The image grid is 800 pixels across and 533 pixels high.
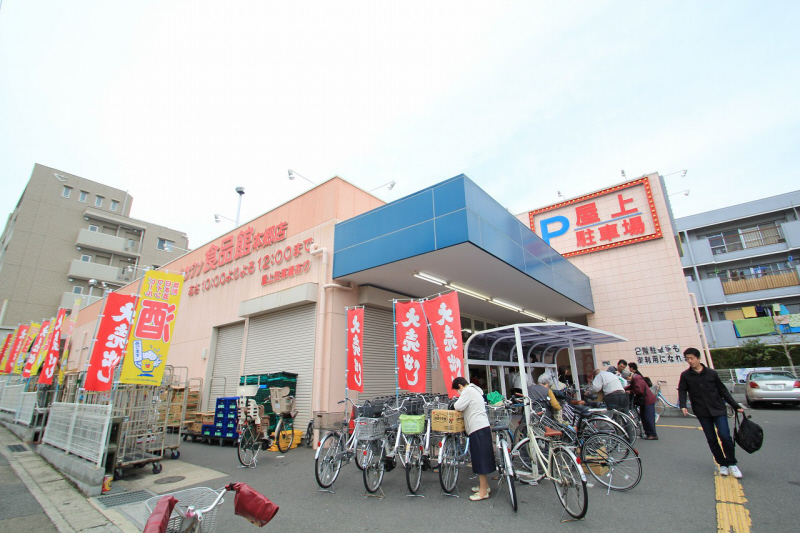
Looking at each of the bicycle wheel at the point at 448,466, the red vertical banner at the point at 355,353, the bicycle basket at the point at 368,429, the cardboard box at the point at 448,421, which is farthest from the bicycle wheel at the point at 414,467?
the red vertical banner at the point at 355,353

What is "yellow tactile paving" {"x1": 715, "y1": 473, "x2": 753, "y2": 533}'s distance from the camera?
3.76 meters

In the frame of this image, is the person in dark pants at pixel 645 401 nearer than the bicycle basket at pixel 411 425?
No

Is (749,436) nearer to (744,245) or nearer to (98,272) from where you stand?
(744,245)

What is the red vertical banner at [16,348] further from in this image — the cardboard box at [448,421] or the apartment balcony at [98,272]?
the cardboard box at [448,421]

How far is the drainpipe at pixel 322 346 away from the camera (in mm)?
8945

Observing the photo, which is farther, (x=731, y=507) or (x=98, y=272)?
(x=98, y=272)

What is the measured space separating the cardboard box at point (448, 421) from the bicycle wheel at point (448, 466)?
11.2 inches

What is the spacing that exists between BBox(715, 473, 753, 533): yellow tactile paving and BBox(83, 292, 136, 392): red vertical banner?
30.1ft

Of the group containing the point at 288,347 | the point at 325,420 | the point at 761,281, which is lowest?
the point at 325,420

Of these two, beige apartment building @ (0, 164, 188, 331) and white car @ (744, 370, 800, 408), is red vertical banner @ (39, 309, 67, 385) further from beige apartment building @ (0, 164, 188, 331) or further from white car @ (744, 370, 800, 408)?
white car @ (744, 370, 800, 408)

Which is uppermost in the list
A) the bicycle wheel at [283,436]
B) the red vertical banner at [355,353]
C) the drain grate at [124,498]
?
the red vertical banner at [355,353]

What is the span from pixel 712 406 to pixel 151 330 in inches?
389

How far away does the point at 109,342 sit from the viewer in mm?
7188

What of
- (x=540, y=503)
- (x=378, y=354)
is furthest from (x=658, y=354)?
(x=540, y=503)
